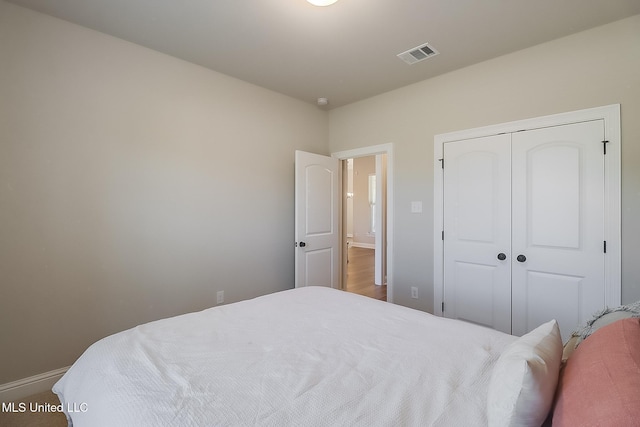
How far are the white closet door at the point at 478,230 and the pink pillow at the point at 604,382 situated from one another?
1867mm

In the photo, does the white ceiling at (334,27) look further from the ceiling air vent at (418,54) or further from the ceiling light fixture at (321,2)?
the ceiling light fixture at (321,2)

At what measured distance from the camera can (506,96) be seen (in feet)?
8.44

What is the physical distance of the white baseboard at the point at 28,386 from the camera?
1922mm

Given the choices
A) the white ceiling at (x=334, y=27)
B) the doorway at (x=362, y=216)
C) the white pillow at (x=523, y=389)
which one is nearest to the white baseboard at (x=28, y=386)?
the white ceiling at (x=334, y=27)

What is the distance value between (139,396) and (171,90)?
250 cm

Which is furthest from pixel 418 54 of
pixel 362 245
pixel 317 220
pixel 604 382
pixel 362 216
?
pixel 362 245

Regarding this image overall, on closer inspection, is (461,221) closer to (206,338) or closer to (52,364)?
(206,338)

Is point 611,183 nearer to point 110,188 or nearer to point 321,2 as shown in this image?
point 321,2

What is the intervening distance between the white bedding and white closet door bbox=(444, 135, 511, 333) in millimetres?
1476

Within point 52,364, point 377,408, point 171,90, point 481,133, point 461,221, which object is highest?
point 171,90

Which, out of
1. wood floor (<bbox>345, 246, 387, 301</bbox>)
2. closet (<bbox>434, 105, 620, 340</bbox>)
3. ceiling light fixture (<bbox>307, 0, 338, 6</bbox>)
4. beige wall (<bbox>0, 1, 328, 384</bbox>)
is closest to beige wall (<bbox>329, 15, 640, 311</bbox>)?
closet (<bbox>434, 105, 620, 340</bbox>)

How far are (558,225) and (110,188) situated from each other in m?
3.57

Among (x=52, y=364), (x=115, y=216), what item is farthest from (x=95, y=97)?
(x=52, y=364)

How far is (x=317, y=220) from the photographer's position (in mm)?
3547
